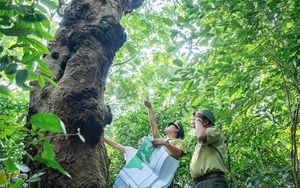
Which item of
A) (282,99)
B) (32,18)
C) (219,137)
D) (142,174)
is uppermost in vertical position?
(32,18)

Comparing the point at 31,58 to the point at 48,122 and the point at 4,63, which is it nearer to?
the point at 4,63

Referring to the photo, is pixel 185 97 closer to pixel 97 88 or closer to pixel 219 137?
pixel 219 137

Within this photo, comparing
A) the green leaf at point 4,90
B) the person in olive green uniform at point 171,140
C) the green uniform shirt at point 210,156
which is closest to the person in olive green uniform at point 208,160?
the green uniform shirt at point 210,156

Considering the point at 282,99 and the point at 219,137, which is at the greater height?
the point at 282,99

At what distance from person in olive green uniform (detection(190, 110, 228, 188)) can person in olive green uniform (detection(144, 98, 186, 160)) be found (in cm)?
22

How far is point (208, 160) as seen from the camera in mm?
2455

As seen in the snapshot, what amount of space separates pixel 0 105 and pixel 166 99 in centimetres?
321

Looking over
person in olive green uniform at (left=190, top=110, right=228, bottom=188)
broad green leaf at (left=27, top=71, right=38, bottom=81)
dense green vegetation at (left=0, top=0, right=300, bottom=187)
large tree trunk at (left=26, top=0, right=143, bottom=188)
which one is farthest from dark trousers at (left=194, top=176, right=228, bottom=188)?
broad green leaf at (left=27, top=71, right=38, bottom=81)

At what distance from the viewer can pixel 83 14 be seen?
235 cm

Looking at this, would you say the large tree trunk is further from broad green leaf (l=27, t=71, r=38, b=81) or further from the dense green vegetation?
broad green leaf (l=27, t=71, r=38, b=81)

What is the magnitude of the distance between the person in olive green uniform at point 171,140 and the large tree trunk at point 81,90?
2.16ft

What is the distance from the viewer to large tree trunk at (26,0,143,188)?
4.65 ft

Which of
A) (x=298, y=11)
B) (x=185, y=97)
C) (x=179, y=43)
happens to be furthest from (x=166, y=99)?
(x=298, y=11)

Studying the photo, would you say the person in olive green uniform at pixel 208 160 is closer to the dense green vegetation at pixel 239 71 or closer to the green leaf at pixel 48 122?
the dense green vegetation at pixel 239 71
